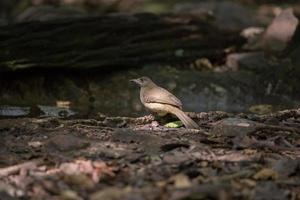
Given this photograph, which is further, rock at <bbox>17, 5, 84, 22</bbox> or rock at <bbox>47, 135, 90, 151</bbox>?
rock at <bbox>17, 5, 84, 22</bbox>

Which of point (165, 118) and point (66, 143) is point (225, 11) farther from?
point (66, 143)

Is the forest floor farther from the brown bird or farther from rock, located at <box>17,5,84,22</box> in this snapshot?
rock, located at <box>17,5,84,22</box>

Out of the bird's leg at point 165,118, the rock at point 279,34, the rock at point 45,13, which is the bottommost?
the bird's leg at point 165,118

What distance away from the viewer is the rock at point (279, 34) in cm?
1241

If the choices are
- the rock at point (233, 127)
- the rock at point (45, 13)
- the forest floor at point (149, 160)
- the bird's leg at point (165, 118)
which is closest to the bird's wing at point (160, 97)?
the bird's leg at point (165, 118)

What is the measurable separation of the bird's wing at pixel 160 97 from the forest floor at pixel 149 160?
42cm

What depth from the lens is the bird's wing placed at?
796 cm

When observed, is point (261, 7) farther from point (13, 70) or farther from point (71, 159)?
point (71, 159)

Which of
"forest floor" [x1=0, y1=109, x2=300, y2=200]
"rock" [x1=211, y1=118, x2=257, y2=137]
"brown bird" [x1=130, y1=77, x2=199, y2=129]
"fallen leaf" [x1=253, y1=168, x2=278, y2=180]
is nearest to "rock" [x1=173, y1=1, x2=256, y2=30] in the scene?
"brown bird" [x1=130, y1=77, x2=199, y2=129]

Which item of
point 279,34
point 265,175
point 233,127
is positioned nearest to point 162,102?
point 233,127

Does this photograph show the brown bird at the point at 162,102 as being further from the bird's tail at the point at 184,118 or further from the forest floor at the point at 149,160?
the forest floor at the point at 149,160

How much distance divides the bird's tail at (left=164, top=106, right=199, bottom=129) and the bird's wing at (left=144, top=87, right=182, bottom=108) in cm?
6

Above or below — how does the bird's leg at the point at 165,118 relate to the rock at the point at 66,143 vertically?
below

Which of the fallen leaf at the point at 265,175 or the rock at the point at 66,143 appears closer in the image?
the fallen leaf at the point at 265,175
